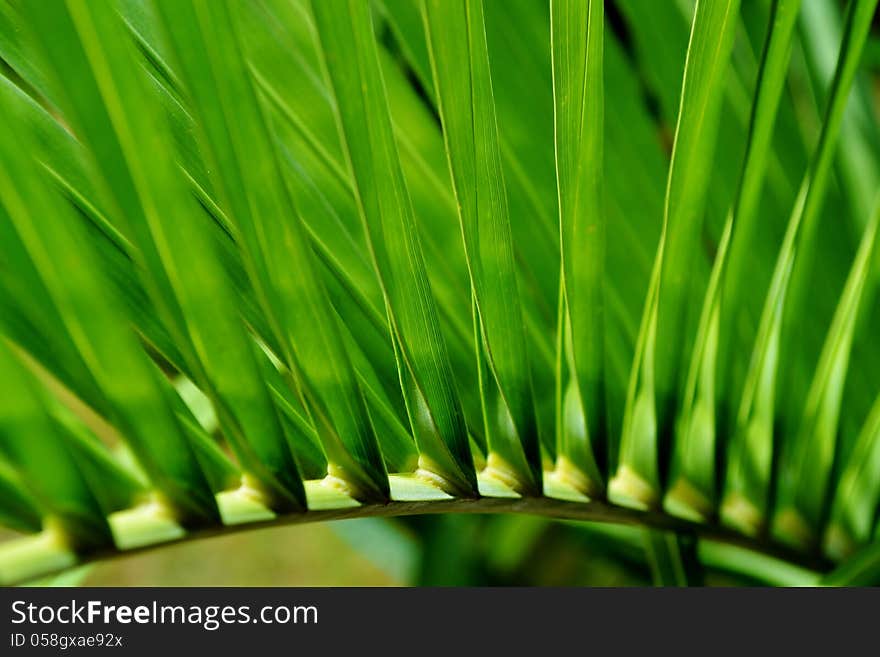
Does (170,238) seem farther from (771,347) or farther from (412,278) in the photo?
(771,347)

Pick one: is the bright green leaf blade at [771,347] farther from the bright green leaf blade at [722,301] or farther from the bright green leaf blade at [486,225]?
the bright green leaf blade at [486,225]

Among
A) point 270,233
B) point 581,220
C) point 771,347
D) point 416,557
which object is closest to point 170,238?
point 270,233

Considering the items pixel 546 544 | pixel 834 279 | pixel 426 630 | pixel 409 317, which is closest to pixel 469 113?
pixel 409 317

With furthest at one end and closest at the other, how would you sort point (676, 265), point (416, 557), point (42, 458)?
point (416, 557), point (676, 265), point (42, 458)

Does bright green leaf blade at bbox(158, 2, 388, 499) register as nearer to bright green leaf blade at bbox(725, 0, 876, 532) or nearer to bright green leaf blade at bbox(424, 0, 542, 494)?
bright green leaf blade at bbox(424, 0, 542, 494)

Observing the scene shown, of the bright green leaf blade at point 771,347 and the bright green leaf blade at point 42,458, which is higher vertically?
the bright green leaf blade at point 771,347

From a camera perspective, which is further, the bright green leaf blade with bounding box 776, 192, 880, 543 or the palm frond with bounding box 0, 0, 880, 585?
the bright green leaf blade with bounding box 776, 192, 880, 543

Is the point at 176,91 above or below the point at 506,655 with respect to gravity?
above

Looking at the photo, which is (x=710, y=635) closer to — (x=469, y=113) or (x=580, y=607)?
(x=580, y=607)

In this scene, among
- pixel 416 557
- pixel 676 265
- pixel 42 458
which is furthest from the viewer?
pixel 416 557

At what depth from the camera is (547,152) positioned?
387 millimetres

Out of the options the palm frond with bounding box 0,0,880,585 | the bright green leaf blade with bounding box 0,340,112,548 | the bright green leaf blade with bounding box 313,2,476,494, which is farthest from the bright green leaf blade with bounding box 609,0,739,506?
the bright green leaf blade with bounding box 0,340,112,548

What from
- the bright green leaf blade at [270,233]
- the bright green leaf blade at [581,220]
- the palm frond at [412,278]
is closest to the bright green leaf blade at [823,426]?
the palm frond at [412,278]

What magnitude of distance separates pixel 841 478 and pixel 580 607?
0.15m
